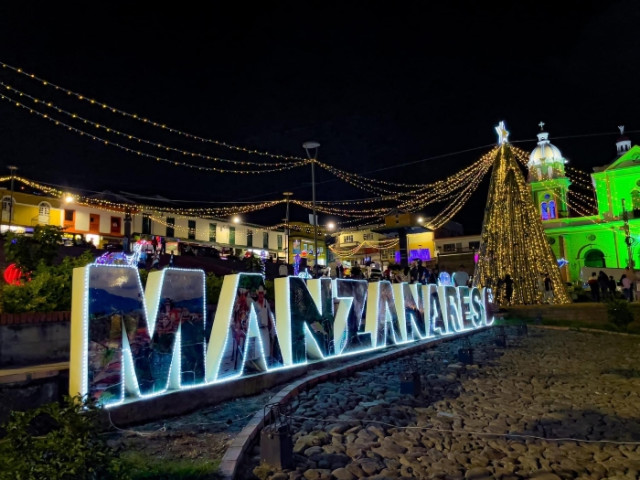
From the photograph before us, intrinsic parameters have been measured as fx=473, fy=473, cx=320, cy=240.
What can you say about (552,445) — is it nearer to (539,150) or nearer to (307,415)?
(307,415)

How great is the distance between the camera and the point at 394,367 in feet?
37.1

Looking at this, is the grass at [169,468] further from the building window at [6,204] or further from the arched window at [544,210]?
the arched window at [544,210]

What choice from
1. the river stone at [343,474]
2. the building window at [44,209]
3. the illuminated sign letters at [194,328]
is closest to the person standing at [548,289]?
the illuminated sign letters at [194,328]

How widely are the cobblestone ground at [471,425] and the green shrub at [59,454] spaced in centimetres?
195

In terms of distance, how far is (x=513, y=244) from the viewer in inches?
976

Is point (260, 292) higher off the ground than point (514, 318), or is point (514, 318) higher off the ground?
point (260, 292)

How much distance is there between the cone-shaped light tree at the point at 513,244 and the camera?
2442cm

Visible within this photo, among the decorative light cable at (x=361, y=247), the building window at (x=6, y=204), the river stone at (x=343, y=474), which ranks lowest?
the river stone at (x=343, y=474)

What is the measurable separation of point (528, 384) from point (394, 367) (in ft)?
9.69

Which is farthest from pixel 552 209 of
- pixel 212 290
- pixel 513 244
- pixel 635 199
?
pixel 212 290

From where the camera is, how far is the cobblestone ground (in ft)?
17.4

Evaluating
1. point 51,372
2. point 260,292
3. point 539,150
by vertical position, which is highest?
point 539,150

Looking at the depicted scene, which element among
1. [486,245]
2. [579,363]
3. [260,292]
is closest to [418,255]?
[486,245]

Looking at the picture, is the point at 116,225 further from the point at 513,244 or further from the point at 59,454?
the point at 59,454
